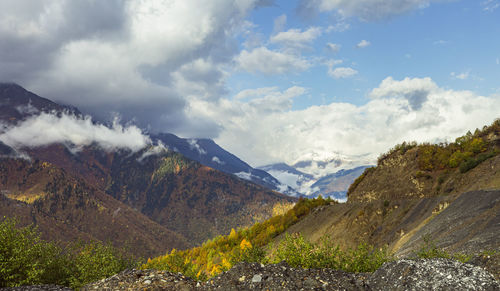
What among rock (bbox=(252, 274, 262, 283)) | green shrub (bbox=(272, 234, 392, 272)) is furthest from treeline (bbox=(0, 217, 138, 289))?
green shrub (bbox=(272, 234, 392, 272))

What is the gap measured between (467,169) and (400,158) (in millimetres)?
24717

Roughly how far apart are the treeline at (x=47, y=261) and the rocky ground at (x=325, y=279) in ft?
38.2

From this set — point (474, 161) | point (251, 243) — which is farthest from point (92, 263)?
point (251, 243)

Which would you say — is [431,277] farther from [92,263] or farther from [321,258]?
[92,263]

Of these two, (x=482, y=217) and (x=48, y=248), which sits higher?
(x=482, y=217)

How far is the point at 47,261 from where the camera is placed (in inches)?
1220

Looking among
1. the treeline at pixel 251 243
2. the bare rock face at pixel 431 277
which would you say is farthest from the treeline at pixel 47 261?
the bare rock face at pixel 431 277

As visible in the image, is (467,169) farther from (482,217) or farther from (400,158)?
(482,217)

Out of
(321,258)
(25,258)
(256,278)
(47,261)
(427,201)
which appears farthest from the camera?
(427,201)

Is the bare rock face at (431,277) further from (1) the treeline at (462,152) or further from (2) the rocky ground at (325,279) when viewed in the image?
(1) the treeline at (462,152)

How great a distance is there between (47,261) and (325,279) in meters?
29.1

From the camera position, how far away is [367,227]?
66625 millimetres

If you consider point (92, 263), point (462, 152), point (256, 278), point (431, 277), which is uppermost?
point (462, 152)

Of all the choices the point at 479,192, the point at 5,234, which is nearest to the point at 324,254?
the point at 5,234
